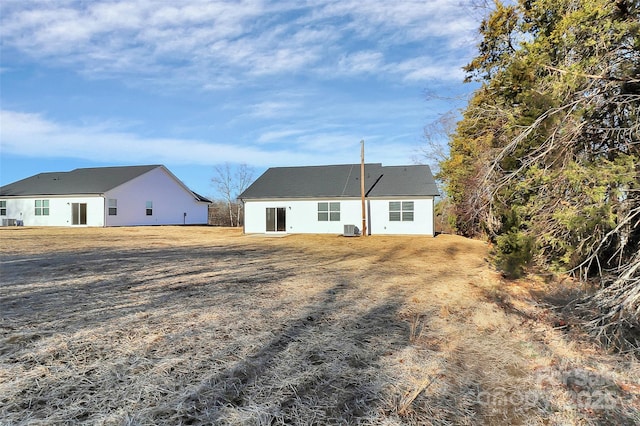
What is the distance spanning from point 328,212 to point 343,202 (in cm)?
114

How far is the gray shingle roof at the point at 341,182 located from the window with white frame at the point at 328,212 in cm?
63

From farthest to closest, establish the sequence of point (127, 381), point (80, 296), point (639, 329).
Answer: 1. point (80, 296)
2. point (639, 329)
3. point (127, 381)

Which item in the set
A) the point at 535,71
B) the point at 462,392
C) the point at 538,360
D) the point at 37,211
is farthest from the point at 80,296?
the point at 37,211

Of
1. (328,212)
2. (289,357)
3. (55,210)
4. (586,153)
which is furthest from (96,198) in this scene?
(586,153)

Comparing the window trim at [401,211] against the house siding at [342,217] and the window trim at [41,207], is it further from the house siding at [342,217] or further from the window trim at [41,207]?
the window trim at [41,207]

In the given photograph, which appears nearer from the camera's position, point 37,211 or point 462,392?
point 462,392

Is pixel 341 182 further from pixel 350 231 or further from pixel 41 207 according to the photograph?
pixel 41 207

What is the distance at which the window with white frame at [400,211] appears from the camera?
875 inches

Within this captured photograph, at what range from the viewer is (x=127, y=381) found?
125 inches

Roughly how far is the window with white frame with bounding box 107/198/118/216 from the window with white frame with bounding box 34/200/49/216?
18.1 ft

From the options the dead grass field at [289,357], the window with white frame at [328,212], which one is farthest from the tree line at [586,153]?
the window with white frame at [328,212]

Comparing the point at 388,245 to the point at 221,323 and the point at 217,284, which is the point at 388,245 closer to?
the point at 217,284

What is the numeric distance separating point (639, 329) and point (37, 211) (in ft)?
117

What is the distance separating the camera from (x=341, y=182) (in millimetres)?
24453
